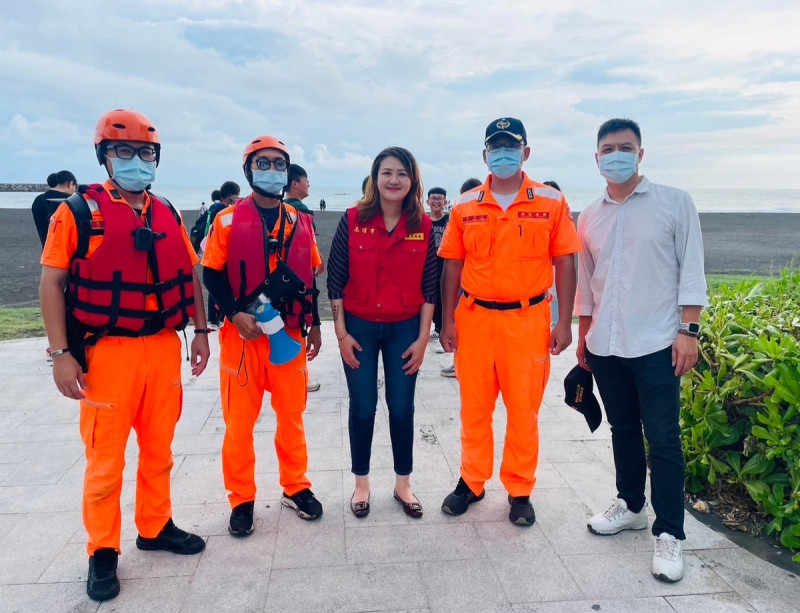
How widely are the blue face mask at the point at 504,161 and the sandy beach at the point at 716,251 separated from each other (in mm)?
4612

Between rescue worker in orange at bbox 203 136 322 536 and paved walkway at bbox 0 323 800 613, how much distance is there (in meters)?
0.31

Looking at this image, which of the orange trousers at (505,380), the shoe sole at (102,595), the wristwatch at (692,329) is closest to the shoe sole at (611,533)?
the orange trousers at (505,380)

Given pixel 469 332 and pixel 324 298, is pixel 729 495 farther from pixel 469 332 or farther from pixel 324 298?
pixel 324 298

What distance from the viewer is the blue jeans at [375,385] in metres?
3.08

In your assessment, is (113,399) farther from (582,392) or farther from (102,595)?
(582,392)

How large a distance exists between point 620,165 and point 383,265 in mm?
1344

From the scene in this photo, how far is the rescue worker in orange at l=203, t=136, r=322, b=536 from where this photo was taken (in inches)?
112

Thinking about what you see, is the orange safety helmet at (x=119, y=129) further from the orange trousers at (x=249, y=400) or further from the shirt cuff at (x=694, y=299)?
the shirt cuff at (x=694, y=299)

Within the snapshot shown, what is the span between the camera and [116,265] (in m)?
2.49

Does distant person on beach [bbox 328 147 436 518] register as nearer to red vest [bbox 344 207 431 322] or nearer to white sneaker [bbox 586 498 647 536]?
red vest [bbox 344 207 431 322]

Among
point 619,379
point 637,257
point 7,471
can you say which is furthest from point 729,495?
point 7,471

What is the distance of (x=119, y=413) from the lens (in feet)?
8.43

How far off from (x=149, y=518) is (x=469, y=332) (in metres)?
2.00

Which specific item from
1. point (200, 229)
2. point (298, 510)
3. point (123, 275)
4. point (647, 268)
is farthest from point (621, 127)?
point (200, 229)
